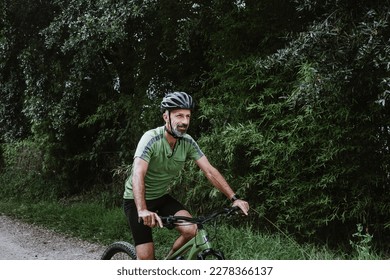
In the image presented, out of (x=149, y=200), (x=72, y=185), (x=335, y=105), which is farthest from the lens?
(x=72, y=185)

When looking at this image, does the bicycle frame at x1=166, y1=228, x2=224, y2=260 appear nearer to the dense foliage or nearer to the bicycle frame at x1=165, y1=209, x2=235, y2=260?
Result: the bicycle frame at x1=165, y1=209, x2=235, y2=260

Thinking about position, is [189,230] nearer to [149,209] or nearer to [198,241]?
[198,241]

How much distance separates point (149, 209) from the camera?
4211 mm

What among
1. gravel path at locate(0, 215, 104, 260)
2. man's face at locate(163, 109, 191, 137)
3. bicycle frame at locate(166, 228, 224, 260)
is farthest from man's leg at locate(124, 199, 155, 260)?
gravel path at locate(0, 215, 104, 260)

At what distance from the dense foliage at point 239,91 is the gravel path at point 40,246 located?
64.8 inches

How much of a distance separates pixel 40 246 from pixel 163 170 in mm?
4559

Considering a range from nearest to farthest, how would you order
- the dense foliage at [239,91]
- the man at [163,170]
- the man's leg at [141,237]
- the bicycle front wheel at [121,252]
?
the man at [163,170], the man's leg at [141,237], the bicycle front wheel at [121,252], the dense foliage at [239,91]

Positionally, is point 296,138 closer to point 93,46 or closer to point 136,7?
point 136,7

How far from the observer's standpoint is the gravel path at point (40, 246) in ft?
23.9

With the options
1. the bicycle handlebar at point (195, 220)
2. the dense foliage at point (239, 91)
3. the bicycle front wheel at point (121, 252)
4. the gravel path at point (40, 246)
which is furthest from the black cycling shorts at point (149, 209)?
the gravel path at point (40, 246)

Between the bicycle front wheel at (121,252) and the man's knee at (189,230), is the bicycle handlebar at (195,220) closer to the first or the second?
the man's knee at (189,230)
